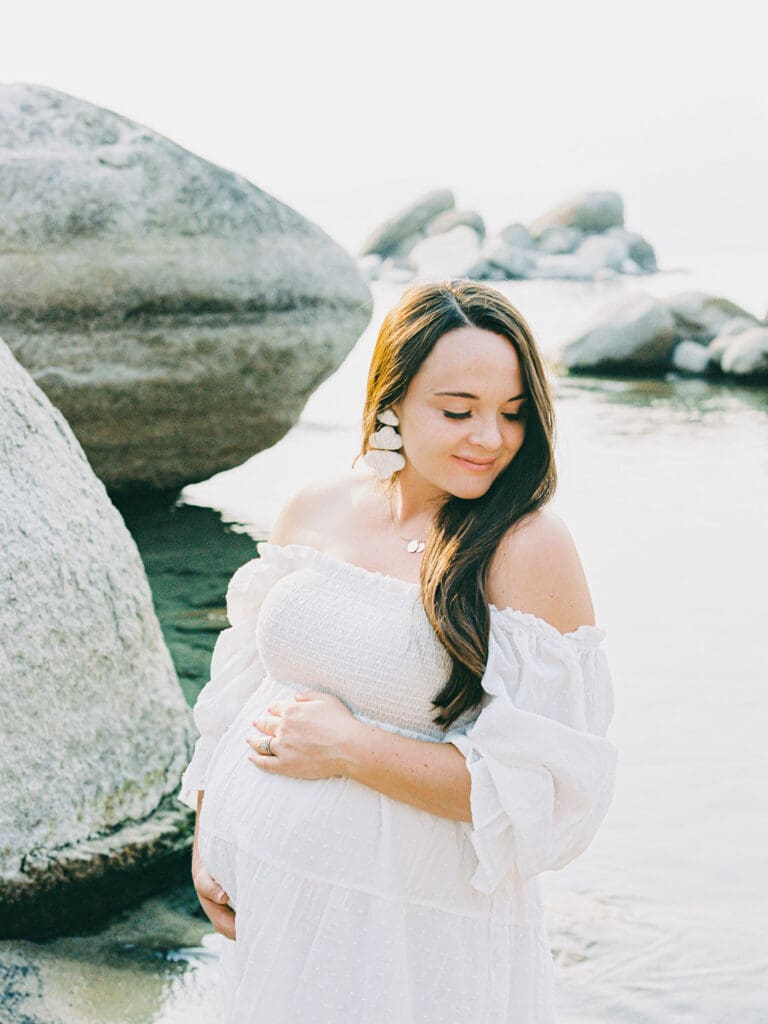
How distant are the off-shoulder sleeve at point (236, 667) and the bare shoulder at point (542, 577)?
549 millimetres

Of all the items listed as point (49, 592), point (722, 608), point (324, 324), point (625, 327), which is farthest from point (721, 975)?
point (625, 327)

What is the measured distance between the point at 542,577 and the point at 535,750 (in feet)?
1.02

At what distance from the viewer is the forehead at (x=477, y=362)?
8.16 feet

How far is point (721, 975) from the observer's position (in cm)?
396

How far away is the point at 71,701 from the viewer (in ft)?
12.3

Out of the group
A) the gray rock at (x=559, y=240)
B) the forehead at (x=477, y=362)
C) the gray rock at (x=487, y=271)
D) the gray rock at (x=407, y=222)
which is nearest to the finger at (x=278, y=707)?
the forehead at (x=477, y=362)

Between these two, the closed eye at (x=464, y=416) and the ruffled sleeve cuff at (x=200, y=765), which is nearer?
the closed eye at (x=464, y=416)

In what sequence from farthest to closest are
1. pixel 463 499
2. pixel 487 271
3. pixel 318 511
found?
1. pixel 487 271
2. pixel 318 511
3. pixel 463 499

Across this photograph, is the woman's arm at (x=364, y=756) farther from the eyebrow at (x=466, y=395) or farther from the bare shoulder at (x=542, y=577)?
the eyebrow at (x=466, y=395)

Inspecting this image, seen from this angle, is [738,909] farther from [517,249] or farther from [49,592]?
[517,249]

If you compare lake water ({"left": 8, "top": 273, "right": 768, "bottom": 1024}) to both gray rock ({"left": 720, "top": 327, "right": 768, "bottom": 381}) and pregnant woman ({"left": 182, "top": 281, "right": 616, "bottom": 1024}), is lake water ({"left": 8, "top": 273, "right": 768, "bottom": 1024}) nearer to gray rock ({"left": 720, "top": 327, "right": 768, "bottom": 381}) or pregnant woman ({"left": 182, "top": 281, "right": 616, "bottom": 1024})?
pregnant woman ({"left": 182, "top": 281, "right": 616, "bottom": 1024})

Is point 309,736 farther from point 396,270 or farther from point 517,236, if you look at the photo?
point 517,236

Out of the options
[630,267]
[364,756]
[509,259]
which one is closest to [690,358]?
[364,756]

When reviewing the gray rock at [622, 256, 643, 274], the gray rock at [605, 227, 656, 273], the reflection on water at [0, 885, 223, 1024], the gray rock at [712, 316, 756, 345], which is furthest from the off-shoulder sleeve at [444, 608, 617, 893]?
the gray rock at [605, 227, 656, 273]
